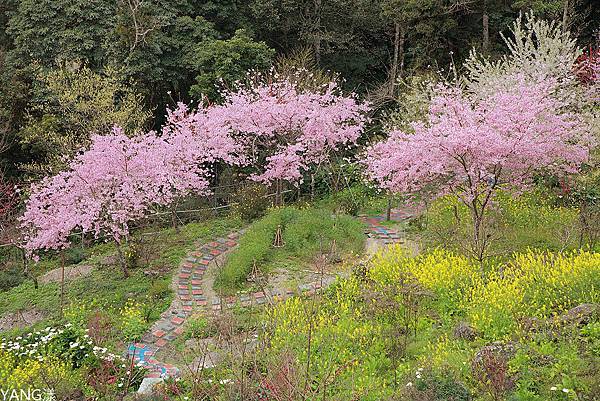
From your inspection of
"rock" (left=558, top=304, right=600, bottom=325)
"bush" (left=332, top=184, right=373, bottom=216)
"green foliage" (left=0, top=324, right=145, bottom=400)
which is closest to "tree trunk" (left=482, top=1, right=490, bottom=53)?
"bush" (left=332, top=184, right=373, bottom=216)

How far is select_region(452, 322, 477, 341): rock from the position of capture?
6.53 m

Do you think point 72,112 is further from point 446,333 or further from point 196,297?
point 446,333

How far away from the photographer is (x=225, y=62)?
52.7 feet

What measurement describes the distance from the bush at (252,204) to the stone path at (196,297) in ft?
2.24

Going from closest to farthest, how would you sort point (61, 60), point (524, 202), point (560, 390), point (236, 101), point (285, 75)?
point (560, 390)
point (524, 202)
point (236, 101)
point (285, 75)
point (61, 60)

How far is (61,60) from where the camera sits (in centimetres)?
1652

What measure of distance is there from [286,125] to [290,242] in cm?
330

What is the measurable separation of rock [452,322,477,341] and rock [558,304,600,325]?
95cm

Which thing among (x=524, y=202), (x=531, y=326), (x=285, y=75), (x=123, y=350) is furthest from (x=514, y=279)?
(x=285, y=75)

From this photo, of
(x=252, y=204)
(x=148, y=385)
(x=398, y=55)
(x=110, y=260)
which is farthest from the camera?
(x=398, y=55)

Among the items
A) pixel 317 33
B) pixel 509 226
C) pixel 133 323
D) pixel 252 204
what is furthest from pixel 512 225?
pixel 317 33

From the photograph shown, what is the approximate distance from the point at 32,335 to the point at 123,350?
3.92ft

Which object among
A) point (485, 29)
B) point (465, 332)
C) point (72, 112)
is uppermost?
point (485, 29)

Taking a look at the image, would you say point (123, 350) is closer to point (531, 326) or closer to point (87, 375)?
point (87, 375)
